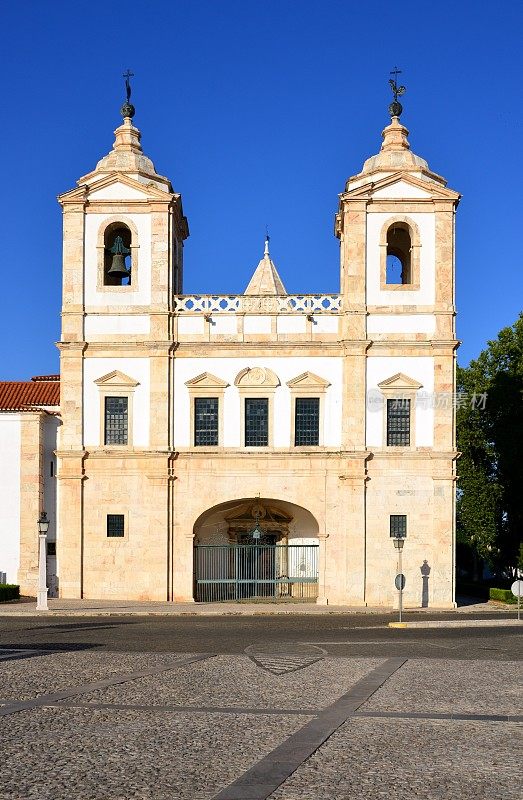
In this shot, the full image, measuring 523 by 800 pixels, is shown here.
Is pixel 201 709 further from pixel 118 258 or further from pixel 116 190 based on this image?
pixel 116 190

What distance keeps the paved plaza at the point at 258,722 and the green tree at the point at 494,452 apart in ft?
82.6

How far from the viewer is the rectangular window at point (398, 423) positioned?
35.2m

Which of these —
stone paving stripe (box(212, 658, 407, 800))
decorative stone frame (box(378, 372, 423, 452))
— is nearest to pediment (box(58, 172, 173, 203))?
decorative stone frame (box(378, 372, 423, 452))

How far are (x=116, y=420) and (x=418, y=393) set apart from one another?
413 inches

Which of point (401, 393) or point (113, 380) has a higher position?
point (113, 380)

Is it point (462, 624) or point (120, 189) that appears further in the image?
point (120, 189)

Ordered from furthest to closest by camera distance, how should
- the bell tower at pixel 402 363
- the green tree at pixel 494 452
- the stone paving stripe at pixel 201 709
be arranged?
the green tree at pixel 494 452 → the bell tower at pixel 402 363 → the stone paving stripe at pixel 201 709

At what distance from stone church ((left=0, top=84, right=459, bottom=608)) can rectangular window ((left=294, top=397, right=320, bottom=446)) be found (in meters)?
0.06

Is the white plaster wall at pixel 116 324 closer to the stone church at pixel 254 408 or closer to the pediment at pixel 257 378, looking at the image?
the stone church at pixel 254 408

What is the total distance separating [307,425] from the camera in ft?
116

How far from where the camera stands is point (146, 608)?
32.3 metres

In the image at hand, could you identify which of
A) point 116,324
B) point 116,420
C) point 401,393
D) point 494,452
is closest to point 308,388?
point 401,393

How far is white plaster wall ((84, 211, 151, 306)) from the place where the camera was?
35969mm

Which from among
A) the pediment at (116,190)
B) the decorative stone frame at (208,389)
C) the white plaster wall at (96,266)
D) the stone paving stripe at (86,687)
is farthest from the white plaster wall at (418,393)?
the stone paving stripe at (86,687)
